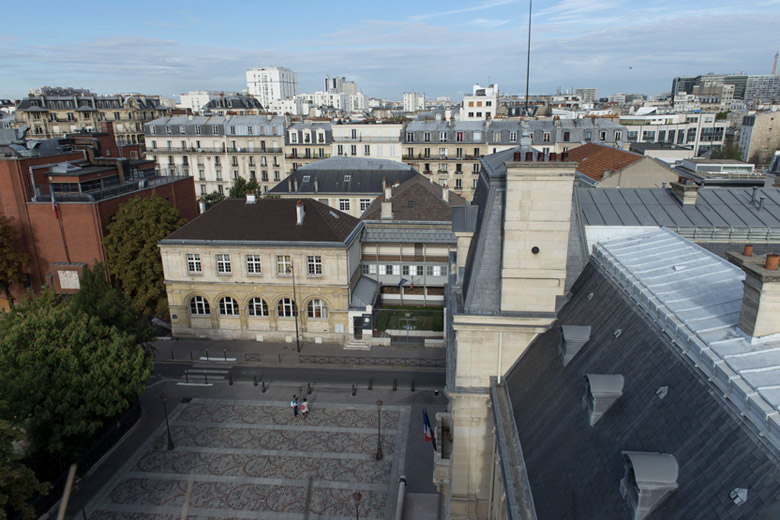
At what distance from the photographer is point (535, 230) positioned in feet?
62.7

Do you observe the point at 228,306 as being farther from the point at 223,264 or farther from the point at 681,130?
the point at 681,130

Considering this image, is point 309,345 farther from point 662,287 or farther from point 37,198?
point 662,287

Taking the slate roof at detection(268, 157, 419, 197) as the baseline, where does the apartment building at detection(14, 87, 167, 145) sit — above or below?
above

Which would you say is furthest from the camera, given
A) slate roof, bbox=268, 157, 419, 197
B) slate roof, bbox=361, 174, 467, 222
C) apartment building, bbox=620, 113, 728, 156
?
apartment building, bbox=620, 113, 728, 156

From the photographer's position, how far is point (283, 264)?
43.5 metres

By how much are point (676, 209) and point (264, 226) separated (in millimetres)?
32033

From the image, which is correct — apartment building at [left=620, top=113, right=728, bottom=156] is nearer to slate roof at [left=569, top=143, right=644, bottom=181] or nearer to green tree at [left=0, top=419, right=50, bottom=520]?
slate roof at [left=569, top=143, right=644, bottom=181]

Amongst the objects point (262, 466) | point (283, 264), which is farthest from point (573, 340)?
point (283, 264)

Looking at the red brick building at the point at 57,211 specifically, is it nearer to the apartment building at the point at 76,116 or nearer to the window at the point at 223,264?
the window at the point at 223,264

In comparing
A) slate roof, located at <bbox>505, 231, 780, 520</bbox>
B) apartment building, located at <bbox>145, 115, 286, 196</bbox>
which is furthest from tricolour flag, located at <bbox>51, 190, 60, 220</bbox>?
slate roof, located at <bbox>505, 231, 780, 520</bbox>

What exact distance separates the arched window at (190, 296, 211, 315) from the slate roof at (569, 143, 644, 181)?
35.2 m

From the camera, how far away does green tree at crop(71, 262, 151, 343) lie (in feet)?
112

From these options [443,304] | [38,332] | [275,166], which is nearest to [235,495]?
[38,332]

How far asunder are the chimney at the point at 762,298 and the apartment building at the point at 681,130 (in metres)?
120
